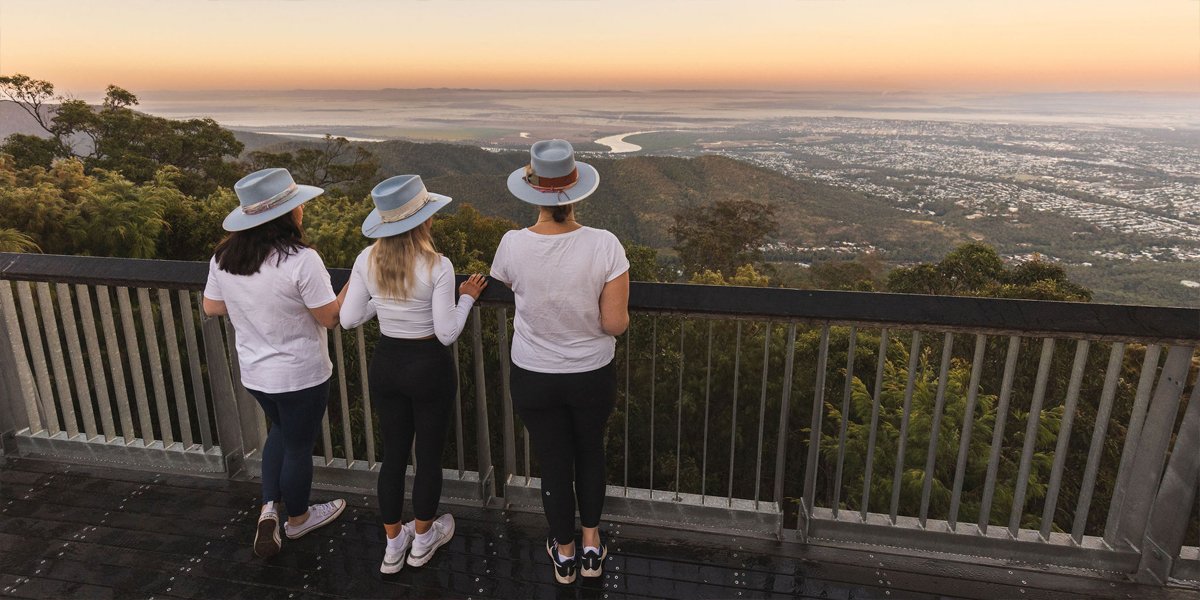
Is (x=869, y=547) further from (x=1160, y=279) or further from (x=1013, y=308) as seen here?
(x=1160, y=279)

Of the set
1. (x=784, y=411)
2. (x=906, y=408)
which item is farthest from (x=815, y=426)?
(x=906, y=408)

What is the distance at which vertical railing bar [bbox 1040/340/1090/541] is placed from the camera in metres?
2.10

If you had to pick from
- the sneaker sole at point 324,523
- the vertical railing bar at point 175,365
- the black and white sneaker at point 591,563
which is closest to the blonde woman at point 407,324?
the sneaker sole at point 324,523

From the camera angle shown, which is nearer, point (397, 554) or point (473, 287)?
point (473, 287)

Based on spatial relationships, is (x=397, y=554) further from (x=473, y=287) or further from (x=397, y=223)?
(x=397, y=223)

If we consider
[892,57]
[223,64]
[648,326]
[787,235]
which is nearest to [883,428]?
[648,326]

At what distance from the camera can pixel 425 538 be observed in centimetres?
238

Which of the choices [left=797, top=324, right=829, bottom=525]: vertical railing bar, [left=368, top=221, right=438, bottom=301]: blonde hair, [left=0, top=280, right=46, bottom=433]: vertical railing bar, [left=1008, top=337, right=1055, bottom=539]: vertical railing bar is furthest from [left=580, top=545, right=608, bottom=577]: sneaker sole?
[left=0, top=280, right=46, bottom=433]: vertical railing bar

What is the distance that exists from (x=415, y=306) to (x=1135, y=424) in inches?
94.8

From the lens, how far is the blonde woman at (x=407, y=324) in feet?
6.54

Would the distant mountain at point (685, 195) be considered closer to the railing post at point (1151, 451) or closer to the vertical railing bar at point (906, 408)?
the vertical railing bar at point (906, 408)

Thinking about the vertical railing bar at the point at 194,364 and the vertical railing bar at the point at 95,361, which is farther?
the vertical railing bar at the point at 95,361

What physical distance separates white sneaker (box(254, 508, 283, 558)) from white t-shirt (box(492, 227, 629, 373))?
3.99 feet

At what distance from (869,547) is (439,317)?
1803 millimetres
